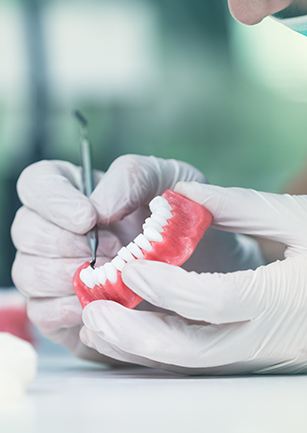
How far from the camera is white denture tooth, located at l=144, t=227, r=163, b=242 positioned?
3.51 ft

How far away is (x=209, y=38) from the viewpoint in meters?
2.58

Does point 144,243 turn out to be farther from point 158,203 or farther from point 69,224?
point 69,224

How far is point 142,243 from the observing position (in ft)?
3.54

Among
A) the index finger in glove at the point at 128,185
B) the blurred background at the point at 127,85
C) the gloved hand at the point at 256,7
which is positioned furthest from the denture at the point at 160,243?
the blurred background at the point at 127,85

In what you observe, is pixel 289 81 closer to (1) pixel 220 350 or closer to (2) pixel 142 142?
(1) pixel 220 350

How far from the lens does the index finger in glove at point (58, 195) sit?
3.92 ft

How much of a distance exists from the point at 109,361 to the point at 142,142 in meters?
1.34

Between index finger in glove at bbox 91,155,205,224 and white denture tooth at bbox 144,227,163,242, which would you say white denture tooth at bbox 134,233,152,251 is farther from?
index finger in glove at bbox 91,155,205,224

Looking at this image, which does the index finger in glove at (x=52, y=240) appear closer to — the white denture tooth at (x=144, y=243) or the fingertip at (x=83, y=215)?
the fingertip at (x=83, y=215)

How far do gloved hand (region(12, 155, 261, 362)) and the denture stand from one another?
0.36 ft

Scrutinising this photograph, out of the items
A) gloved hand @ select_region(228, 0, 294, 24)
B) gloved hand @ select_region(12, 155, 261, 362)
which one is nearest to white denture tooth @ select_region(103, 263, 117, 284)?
gloved hand @ select_region(12, 155, 261, 362)

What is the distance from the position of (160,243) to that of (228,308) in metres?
0.12

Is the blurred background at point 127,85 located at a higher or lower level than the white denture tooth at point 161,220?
lower

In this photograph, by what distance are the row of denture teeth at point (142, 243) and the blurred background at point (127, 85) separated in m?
1.20
